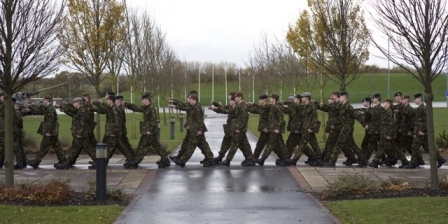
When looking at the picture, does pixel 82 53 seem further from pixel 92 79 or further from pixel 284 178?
pixel 284 178

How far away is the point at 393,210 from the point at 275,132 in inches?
312

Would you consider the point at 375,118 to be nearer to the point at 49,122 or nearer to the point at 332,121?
the point at 332,121

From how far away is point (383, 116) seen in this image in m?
19.0

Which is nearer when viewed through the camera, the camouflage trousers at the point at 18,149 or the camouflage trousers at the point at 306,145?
the camouflage trousers at the point at 18,149

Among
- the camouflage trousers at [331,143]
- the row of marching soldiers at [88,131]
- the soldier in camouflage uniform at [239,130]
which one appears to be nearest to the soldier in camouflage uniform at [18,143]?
the row of marching soldiers at [88,131]

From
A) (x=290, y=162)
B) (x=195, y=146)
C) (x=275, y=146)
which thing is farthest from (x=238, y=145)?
(x=290, y=162)

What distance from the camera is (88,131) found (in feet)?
61.8

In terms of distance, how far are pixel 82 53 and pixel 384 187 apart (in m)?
12.6

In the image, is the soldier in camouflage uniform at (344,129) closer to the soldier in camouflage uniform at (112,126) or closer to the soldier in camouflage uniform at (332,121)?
the soldier in camouflage uniform at (332,121)

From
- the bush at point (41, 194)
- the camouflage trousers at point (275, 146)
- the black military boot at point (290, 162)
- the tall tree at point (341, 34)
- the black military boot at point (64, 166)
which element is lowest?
the black military boot at point (290, 162)

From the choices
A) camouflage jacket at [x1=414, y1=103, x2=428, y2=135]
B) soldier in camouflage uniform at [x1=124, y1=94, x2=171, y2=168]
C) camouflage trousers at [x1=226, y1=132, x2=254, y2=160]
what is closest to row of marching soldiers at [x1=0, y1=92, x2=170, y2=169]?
soldier in camouflage uniform at [x1=124, y1=94, x2=171, y2=168]

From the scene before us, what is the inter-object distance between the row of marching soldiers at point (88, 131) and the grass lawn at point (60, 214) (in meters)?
6.53

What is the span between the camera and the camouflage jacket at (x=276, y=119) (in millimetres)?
19078

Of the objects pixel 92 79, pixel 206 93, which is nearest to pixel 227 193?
pixel 92 79
